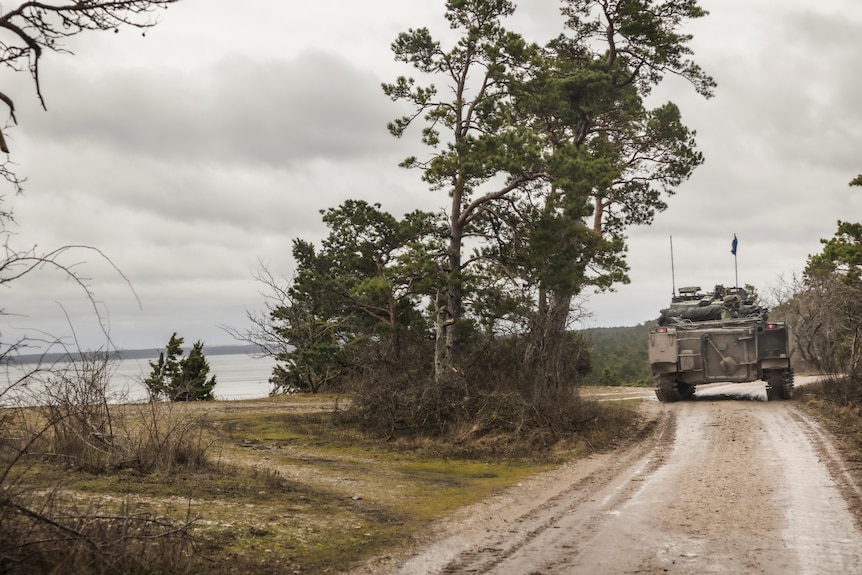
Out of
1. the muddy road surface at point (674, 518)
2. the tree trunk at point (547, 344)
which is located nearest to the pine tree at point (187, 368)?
the tree trunk at point (547, 344)

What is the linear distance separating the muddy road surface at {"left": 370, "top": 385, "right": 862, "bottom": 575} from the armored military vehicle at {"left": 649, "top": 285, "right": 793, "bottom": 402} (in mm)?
7339

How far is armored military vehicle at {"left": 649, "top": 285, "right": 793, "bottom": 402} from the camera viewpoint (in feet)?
76.8

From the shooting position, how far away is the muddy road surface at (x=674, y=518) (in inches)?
314

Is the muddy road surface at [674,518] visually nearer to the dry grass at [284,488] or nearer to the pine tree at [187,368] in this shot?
the dry grass at [284,488]

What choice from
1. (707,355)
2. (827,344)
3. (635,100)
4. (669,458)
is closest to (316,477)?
(669,458)

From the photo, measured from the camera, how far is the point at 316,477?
508 inches

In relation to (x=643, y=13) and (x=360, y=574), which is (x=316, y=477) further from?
(x=643, y=13)

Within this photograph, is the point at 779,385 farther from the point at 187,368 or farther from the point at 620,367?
the point at 620,367

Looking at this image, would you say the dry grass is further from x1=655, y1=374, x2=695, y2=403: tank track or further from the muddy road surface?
x1=655, y1=374, x2=695, y2=403: tank track

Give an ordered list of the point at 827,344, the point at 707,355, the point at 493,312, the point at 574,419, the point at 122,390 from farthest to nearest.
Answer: the point at 827,344
the point at 707,355
the point at 493,312
the point at 574,419
the point at 122,390

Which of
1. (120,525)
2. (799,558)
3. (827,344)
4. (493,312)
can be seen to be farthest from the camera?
(827,344)

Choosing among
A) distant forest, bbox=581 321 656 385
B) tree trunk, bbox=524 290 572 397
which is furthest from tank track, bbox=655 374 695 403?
distant forest, bbox=581 321 656 385

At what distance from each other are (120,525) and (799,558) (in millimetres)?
6332

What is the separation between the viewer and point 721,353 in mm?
23797
